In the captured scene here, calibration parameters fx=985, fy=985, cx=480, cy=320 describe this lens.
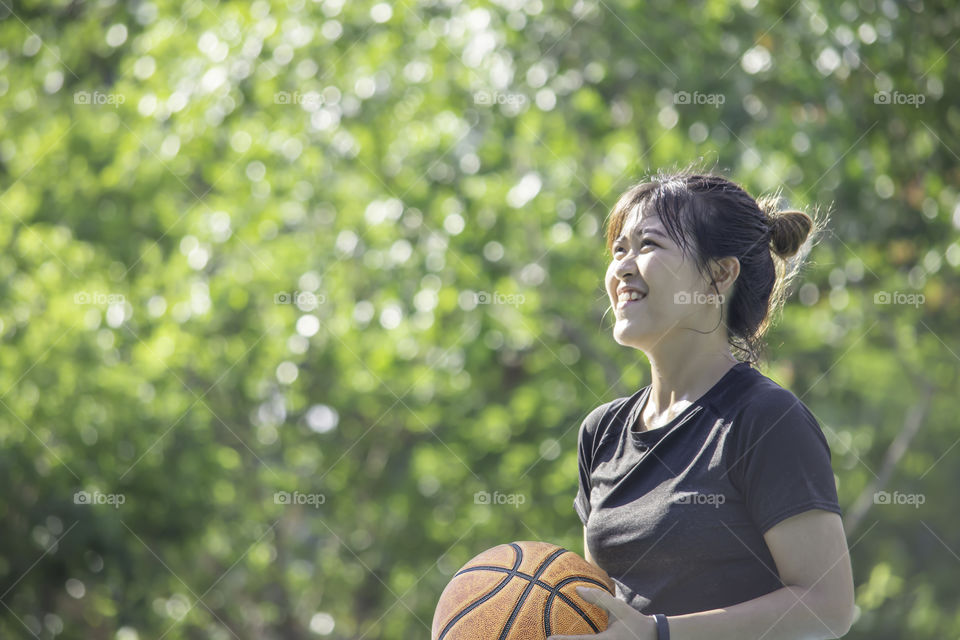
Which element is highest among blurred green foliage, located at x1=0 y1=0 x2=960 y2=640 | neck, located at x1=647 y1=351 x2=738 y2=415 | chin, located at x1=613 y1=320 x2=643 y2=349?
chin, located at x1=613 y1=320 x2=643 y2=349

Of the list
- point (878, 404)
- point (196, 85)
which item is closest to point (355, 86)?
point (196, 85)

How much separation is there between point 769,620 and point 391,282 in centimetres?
457

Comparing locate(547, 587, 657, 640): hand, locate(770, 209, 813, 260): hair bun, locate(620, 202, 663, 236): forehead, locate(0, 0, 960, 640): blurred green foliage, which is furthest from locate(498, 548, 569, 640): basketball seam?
locate(0, 0, 960, 640): blurred green foliage

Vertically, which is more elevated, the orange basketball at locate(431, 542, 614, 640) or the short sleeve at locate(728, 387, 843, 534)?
the short sleeve at locate(728, 387, 843, 534)

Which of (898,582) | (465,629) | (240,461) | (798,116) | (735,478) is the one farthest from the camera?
(240,461)

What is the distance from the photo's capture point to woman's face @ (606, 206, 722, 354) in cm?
215

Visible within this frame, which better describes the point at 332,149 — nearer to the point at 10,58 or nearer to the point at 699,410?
the point at 10,58

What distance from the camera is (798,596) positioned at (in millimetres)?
1792

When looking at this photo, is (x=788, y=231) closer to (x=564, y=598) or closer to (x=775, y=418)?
(x=775, y=418)

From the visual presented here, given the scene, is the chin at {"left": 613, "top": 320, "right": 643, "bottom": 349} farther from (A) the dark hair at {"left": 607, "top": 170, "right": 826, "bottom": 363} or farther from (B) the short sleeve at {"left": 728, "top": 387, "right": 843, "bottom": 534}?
(B) the short sleeve at {"left": 728, "top": 387, "right": 843, "bottom": 534}

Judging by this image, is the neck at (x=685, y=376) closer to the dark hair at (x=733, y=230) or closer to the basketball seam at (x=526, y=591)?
the dark hair at (x=733, y=230)

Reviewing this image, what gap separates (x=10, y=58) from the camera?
7.13 m

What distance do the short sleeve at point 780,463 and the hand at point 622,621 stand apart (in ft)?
0.93

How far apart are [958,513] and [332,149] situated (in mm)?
5084
